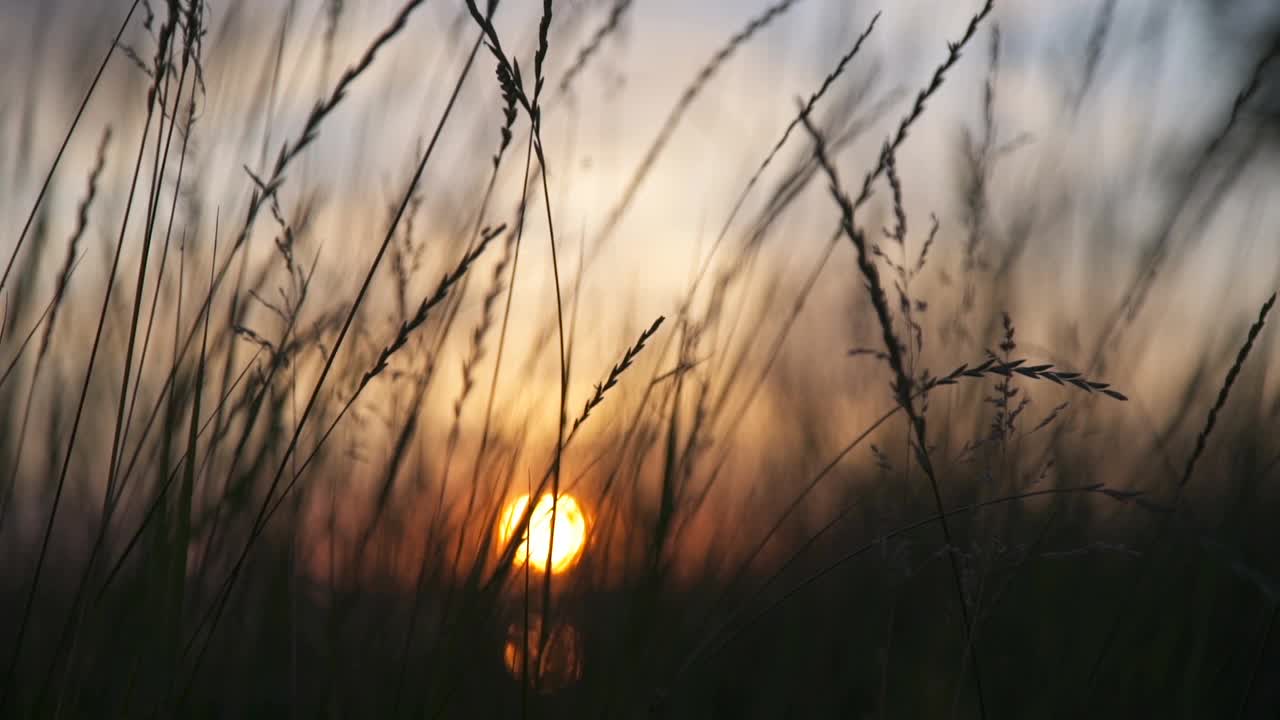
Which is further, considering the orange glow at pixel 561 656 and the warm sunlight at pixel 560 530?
the orange glow at pixel 561 656

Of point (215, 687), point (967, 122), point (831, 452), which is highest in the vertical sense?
point (967, 122)

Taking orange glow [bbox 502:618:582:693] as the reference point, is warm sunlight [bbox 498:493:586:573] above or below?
above

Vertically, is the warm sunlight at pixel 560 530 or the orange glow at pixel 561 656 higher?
the warm sunlight at pixel 560 530

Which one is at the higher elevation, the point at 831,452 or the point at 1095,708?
the point at 831,452

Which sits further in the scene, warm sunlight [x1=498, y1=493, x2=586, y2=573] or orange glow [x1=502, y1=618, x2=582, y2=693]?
orange glow [x1=502, y1=618, x2=582, y2=693]

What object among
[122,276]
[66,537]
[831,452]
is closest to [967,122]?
[831,452]

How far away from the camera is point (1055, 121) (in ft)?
7.48

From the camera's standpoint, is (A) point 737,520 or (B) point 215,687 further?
(A) point 737,520

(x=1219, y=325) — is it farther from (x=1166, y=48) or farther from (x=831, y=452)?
(x=831, y=452)

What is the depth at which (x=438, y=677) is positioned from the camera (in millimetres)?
1139

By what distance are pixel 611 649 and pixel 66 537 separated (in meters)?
0.98

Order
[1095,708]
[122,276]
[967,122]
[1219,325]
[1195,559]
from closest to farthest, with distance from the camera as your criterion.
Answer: [1095,708] < [122,276] < [1195,559] < [1219,325] < [967,122]

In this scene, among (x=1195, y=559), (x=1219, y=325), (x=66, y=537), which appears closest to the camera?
(x=1195, y=559)

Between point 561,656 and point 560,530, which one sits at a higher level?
point 560,530
